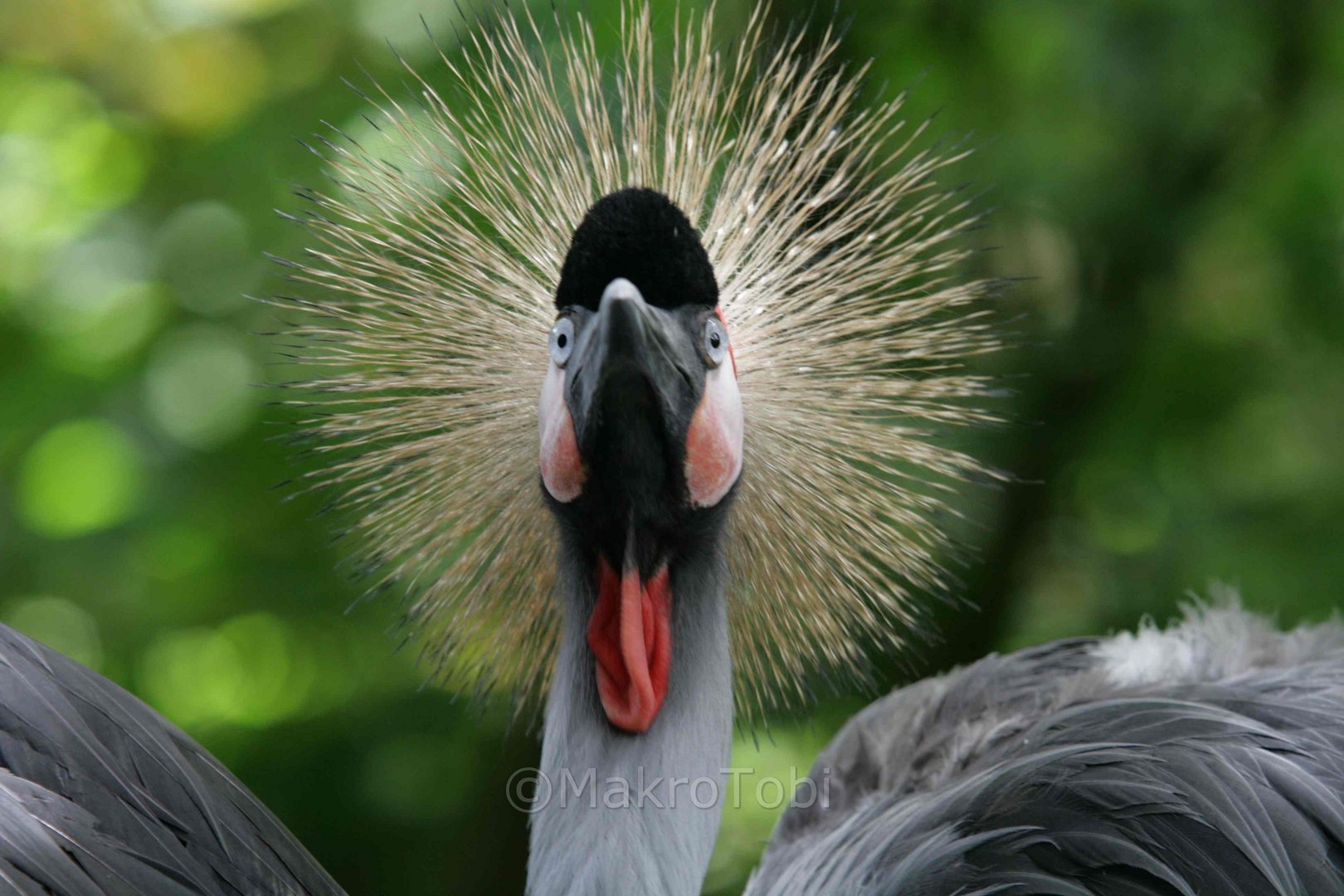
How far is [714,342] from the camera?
52.4 inches

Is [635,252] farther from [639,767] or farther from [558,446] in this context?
[639,767]

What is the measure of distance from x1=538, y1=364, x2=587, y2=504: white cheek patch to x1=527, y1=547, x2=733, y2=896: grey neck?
11cm

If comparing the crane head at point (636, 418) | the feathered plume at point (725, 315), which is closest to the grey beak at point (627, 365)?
the crane head at point (636, 418)

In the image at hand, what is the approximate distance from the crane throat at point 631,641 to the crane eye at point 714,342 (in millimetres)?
226

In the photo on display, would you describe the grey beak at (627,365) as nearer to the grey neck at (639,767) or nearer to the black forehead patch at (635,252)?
the black forehead patch at (635,252)

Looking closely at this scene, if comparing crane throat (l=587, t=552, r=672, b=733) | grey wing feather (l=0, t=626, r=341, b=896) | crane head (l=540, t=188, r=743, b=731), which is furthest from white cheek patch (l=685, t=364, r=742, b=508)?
grey wing feather (l=0, t=626, r=341, b=896)

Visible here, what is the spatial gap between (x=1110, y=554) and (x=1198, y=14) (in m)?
1.03

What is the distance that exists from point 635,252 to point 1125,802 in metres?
0.74

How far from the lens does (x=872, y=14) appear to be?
2.42 meters

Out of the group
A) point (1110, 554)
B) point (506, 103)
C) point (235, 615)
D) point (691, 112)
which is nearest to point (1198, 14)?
point (1110, 554)

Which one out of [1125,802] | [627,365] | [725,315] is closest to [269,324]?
[725,315]

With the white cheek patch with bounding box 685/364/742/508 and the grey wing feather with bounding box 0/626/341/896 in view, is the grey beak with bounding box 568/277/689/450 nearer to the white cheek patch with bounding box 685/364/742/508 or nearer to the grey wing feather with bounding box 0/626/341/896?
the white cheek patch with bounding box 685/364/742/508

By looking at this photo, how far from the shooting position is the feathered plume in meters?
1.60

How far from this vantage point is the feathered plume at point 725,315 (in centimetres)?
160
